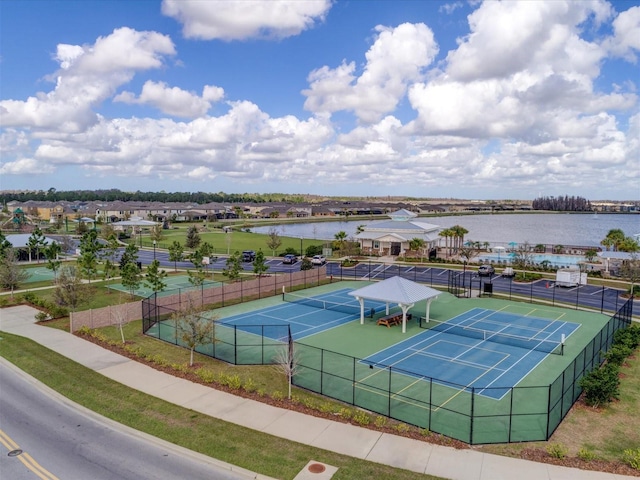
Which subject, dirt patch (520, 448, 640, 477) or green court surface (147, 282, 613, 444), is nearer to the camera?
dirt patch (520, 448, 640, 477)

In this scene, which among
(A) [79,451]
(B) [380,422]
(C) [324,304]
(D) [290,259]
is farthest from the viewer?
(D) [290,259]

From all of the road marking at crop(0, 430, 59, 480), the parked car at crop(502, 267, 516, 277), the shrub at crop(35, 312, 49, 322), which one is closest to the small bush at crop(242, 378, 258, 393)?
the road marking at crop(0, 430, 59, 480)

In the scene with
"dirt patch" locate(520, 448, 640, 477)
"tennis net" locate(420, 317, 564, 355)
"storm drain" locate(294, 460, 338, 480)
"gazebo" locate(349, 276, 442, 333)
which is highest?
"gazebo" locate(349, 276, 442, 333)

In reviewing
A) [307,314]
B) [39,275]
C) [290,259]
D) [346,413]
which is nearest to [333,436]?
[346,413]

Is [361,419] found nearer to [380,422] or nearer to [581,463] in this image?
[380,422]

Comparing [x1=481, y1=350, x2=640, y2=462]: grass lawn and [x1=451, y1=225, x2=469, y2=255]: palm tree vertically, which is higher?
[x1=451, y1=225, x2=469, y2=255]: palm tree

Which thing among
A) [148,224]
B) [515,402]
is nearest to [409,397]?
[515,402]

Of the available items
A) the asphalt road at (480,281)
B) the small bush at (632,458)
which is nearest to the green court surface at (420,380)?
the small bush at (632,458)

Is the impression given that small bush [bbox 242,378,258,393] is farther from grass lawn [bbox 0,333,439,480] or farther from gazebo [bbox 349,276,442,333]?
gazebo [bbox 349,276,442,333]
